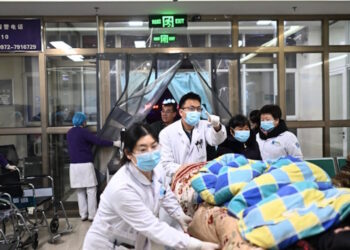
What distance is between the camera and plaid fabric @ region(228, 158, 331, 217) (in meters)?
1.31

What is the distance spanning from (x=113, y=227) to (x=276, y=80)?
3488 millimetres

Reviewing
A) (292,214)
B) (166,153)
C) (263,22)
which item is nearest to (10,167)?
(166,153)

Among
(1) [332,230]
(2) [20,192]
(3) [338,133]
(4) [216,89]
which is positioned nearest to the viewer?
(1) [332,230]

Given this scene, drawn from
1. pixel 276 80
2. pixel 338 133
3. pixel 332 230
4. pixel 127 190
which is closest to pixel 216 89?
pixel 276 80

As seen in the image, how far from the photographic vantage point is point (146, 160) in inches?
63.7

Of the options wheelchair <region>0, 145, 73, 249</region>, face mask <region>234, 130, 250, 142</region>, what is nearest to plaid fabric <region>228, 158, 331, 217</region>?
face mask <region>234, 130, 250, 142</region>

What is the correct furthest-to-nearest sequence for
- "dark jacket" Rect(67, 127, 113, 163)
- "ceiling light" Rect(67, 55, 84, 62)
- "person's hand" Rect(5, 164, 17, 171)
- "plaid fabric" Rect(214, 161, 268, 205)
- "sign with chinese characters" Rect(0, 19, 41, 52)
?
1. "ceiling light" Rect(67, 55, 84, 62)
2. "sign with chinese characters" Rect(0, 19, 41, 52)
3. "dark jacket" Rect(67, 127, 113, 163)
4. "person's hand" Rect(5, 164, 17, 171)
5. "plaid fabric" Rect(214, 161, 268, 205)

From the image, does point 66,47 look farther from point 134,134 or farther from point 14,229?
point 134,134

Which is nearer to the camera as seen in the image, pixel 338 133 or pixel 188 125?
pixel 188 125

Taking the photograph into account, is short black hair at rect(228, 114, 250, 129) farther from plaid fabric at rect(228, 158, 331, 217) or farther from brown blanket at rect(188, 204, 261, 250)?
plaid fabric at rect(228, 158, 331, 217)

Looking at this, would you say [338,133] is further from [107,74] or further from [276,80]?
[107,74]

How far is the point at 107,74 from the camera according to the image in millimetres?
3934

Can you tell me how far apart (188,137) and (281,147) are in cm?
91

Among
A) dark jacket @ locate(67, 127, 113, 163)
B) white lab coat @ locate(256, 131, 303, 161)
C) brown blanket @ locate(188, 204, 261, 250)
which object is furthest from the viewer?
dark jacket @ locate(67, 127, 113, 163)
